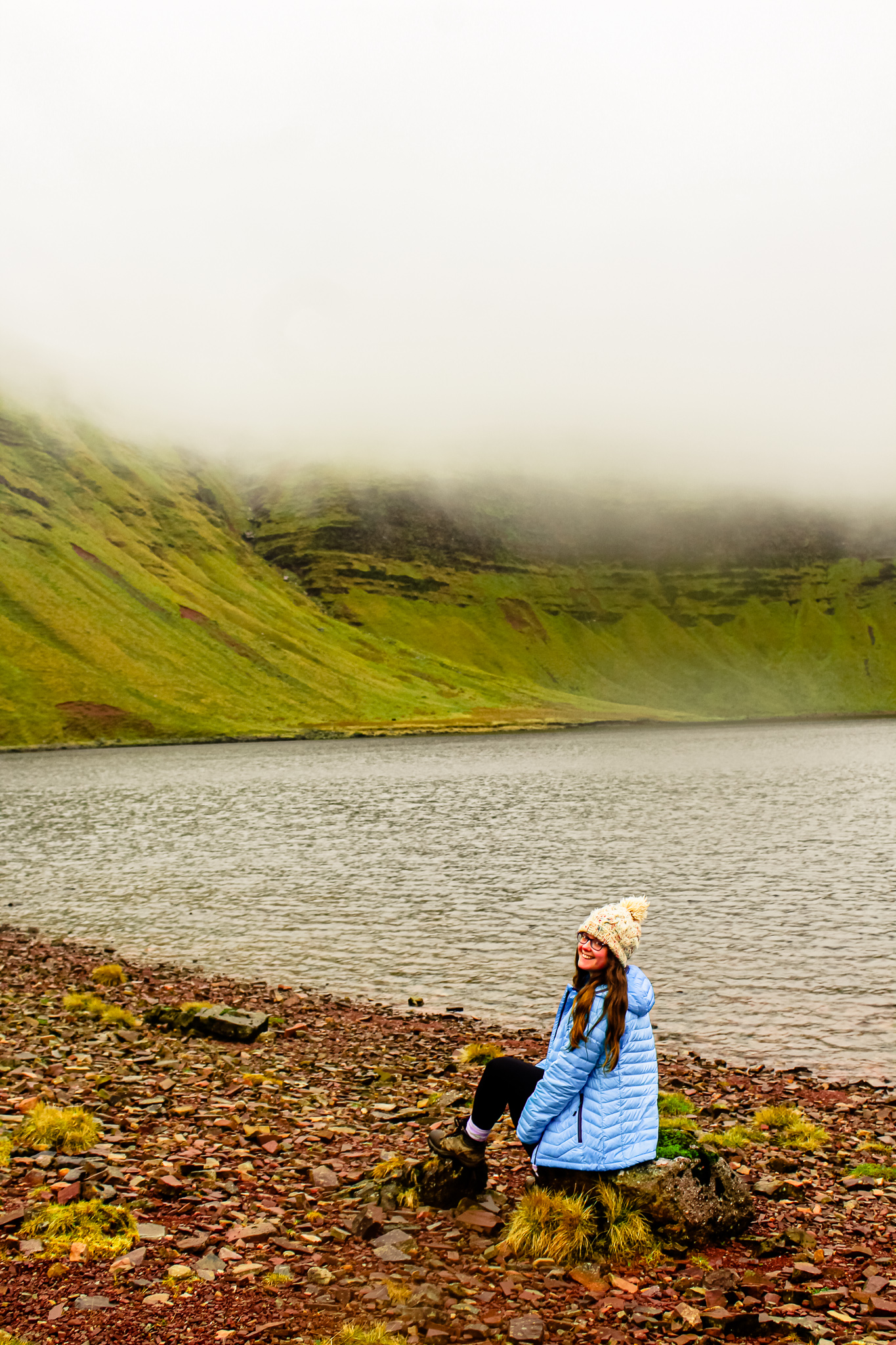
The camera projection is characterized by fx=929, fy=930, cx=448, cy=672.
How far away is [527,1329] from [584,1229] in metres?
1.46

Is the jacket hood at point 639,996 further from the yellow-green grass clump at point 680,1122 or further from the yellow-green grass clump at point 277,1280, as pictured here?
the yellow-green grass clump at point 680,1122

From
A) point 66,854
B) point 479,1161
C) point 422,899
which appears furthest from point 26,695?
point 479,1161

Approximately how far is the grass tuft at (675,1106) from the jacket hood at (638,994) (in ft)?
24.7

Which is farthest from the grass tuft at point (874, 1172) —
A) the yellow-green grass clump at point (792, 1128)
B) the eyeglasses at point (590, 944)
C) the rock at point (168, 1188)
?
the rock at point (168, 1188)

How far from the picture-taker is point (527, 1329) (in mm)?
9062

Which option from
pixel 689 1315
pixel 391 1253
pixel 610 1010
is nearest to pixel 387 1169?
pixel 391 1253

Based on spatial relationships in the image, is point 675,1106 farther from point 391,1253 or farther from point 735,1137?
point 391,1253

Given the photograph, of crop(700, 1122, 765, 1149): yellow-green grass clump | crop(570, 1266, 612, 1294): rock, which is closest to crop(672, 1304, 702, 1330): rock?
crop(570, 1266, 612, 1294): rock

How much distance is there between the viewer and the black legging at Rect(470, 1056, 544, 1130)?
11094 mm

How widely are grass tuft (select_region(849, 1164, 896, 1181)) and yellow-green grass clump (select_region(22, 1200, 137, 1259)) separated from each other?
10.2m

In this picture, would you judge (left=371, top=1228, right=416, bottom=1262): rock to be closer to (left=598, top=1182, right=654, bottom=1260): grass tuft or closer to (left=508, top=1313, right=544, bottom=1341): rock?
(left=508, top=1313, right=544, bottom=1341): rock

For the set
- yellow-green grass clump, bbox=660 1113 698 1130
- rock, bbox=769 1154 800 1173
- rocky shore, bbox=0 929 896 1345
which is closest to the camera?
rocky shore, bbox=0 929 896 1345

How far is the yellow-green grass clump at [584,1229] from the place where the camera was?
10273 millimetres

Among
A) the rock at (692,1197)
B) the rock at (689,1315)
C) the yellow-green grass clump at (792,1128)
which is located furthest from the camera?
the yellow-green grass clump at (792,1128)
